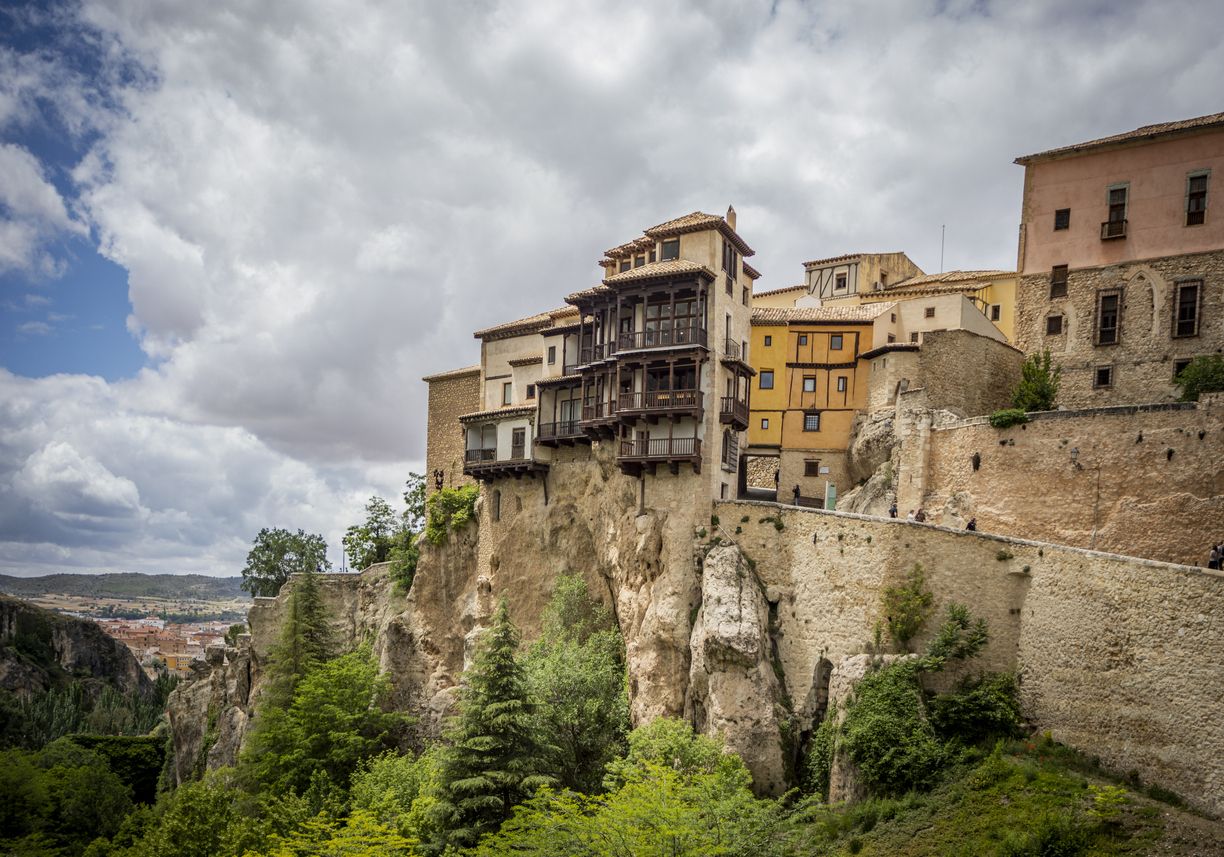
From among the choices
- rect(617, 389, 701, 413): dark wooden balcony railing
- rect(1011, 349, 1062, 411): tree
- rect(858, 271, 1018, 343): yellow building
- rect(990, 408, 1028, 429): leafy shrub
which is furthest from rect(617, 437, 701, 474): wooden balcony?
rect(858, 271, 1018, 343): yellow building

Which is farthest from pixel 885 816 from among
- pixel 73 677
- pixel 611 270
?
pixel 73 677

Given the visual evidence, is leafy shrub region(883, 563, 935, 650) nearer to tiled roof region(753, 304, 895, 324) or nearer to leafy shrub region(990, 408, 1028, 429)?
leafy shrub region(990, 408, 1028, 429)

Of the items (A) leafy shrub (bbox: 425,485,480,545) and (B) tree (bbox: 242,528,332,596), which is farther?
(B) tree (bbox: 242,528,332,596)

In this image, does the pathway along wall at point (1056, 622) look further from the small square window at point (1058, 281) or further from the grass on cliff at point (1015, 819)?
the small square window at point (1058, 281)

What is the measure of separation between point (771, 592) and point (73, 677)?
135 meters

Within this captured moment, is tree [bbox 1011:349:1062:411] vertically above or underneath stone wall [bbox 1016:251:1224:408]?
underneath

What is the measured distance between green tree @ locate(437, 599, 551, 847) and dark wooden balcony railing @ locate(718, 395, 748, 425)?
42.9 feet

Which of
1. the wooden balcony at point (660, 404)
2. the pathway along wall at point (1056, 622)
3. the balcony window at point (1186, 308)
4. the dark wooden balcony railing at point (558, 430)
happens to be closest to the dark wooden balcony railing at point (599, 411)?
the wooden balcony at point (660, 404)

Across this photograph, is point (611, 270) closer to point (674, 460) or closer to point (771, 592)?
point (674, 460)

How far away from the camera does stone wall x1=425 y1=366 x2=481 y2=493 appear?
198ft

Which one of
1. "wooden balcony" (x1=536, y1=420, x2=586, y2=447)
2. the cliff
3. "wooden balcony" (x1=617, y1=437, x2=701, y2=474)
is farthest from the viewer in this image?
the cliff

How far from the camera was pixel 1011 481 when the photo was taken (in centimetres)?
3662

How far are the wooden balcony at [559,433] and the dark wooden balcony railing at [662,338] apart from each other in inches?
207

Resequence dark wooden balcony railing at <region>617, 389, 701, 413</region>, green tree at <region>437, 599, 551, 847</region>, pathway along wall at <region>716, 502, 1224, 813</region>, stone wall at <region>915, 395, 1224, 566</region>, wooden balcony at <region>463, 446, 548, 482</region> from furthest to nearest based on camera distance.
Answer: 1. wooden balcony at <region>463, 446, 548, 482</region>
2. dark wooden balcony railing at <region>617, 389, 701, 413</region>
3. stone wall at <region>915, 395, 1224, 566</region>
4. green tree at <region>437, 599, 551, 847</region>
5. pathway along wall at <region>716, 502, 1224, 813</region>
